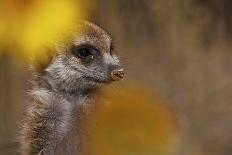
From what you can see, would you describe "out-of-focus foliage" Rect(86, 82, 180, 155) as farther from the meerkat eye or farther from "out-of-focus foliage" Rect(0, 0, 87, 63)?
the meerkat eye

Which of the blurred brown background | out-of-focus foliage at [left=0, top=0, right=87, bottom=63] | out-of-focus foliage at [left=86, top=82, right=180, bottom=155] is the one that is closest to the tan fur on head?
out-of-focus foliage at [left=86, top=82, right=180, bottom=155]

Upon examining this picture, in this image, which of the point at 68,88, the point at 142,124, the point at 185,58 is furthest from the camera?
the point at 185,58

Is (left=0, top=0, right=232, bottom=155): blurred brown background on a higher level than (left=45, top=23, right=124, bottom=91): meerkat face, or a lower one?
higher

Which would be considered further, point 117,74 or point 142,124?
point 142,124

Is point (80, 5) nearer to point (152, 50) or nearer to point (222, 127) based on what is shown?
point (152, 50)

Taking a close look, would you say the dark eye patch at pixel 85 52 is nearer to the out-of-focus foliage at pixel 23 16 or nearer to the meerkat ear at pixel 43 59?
the meerkat ear at pixel 43 59

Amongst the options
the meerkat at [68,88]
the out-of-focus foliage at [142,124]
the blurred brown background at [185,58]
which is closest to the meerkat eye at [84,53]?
the meerkat at [68,88]

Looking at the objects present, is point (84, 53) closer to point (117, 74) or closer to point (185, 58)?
point (117, 74)

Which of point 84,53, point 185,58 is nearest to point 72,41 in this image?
point 84,53
